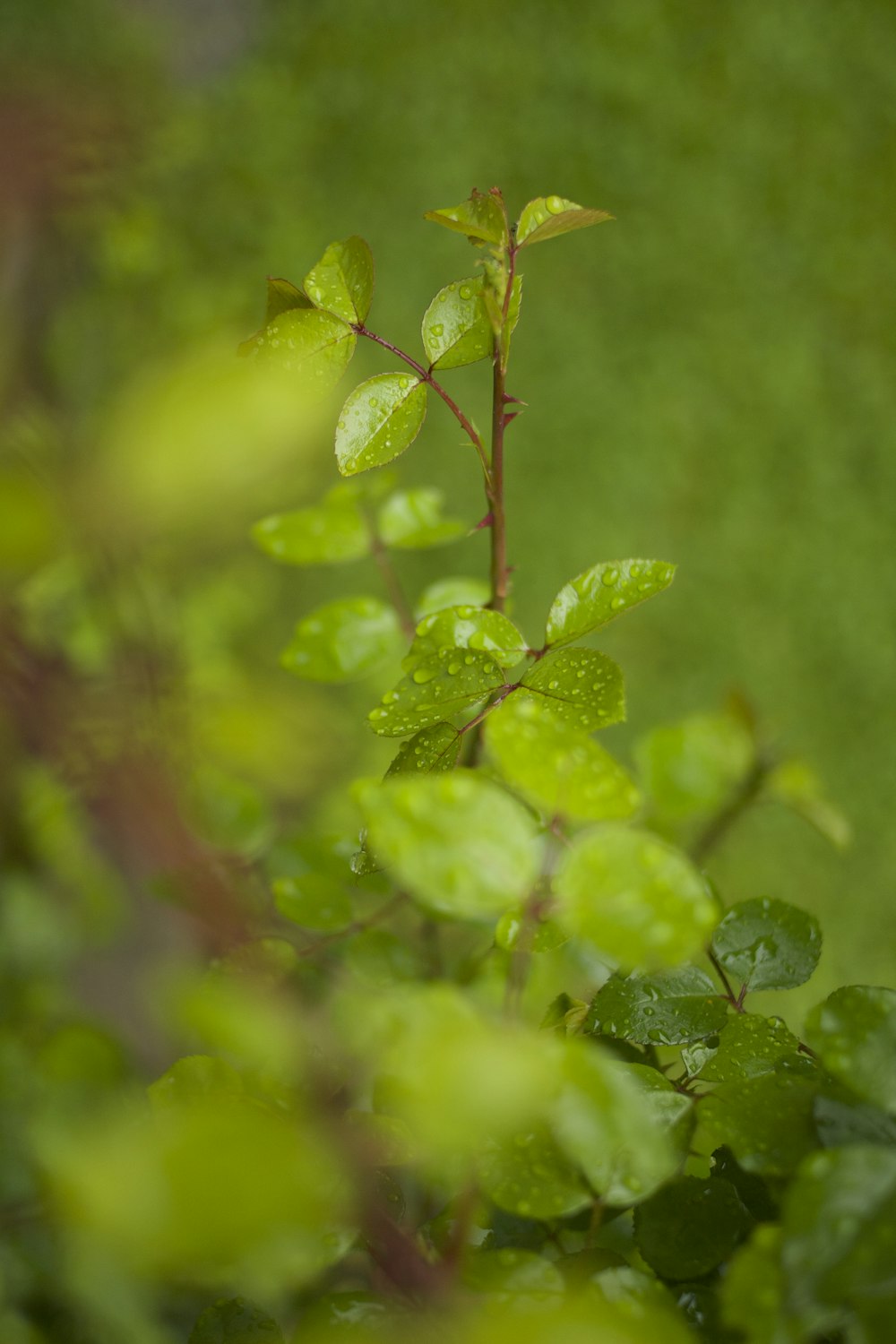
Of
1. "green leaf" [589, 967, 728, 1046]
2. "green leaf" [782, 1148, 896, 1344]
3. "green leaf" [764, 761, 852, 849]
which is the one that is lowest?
"green leaf" [764, 761, 852, 849]

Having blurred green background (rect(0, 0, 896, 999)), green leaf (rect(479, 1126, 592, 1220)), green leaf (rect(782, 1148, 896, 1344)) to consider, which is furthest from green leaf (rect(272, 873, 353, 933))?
blurred green background (rect(0, 0, 896, 999))

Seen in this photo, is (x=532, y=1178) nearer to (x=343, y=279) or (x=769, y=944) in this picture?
(x=769, y=944)

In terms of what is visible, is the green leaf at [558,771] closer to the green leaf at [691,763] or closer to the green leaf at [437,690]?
the green leaf at [437,690]

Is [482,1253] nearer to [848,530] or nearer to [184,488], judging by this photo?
[184,488]

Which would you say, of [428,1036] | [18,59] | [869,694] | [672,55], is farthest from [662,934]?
[18,59]

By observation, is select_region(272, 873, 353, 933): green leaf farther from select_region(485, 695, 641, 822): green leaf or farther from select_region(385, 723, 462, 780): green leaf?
select_region(485, 695, 641, 822): green leaf
